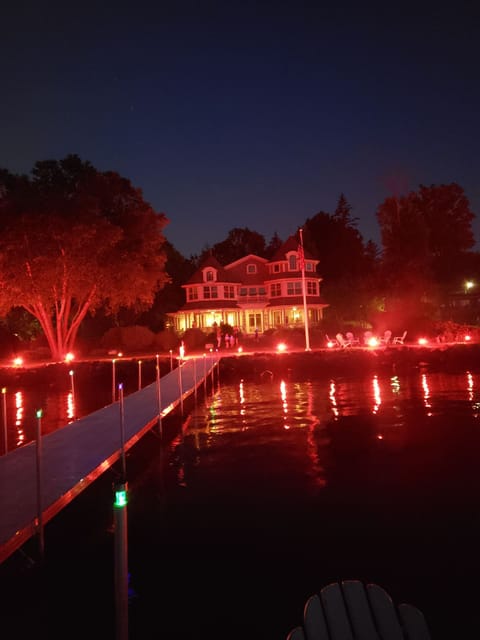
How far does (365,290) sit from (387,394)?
37451 millimetres

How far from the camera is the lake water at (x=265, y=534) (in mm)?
5508

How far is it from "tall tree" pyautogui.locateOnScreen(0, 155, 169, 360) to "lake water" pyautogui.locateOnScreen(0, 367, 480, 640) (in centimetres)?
2212

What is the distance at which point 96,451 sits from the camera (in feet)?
32.6

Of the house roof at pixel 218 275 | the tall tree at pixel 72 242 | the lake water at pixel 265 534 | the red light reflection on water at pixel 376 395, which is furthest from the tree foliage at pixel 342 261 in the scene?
the lake water at pixel 265 534

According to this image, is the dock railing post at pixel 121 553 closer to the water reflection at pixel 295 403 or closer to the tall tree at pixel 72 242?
the water reflection at pixel 295 403

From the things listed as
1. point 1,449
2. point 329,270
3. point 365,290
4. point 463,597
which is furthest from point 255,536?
point 329,270

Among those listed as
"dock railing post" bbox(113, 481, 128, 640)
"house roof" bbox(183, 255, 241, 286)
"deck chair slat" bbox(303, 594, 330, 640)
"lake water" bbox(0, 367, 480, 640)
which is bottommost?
"lake water" bbox(0, 367, 480, 640)

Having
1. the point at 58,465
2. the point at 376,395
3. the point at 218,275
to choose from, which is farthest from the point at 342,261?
the point at 58,465

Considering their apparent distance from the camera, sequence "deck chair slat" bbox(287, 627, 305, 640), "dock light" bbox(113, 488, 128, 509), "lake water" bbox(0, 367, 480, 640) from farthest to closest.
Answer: "lake water" bbox(0, 367, 480, 640), "dock light" bbox(113, 488, 128, 509), "deck chair slat" bbox(287, 627, 305, 640)

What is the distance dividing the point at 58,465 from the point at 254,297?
44.6 m

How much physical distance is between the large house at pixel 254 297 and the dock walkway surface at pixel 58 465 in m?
35.2

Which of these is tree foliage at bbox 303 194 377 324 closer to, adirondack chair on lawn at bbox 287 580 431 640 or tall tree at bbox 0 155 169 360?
tall tree at bbox 0 155 169 360

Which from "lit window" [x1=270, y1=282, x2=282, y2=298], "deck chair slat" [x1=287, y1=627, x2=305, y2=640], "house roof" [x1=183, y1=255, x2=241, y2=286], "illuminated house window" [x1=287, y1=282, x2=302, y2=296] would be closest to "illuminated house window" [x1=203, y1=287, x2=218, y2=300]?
"house roof" [x1=183, y1=255, x2=241, y2=286]

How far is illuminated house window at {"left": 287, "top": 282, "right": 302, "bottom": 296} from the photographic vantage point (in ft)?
168
